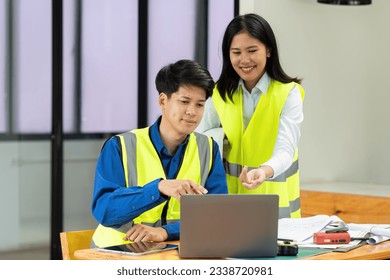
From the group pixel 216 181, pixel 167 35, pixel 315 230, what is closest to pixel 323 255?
pixel 315 230

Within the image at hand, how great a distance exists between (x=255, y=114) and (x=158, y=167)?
69 centimetres

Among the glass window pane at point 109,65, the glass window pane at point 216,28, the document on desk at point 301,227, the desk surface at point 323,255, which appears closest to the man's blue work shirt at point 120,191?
the desk surface at point 323,255

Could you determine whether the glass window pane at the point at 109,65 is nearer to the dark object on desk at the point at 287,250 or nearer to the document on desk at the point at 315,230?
the document on desk at the point at 315,230

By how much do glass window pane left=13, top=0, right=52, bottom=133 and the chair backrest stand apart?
7.59 feet

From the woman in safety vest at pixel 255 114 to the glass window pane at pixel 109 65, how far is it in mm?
1965

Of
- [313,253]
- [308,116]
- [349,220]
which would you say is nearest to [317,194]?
[349,220]

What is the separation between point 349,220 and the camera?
4.41 m

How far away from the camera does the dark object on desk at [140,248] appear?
2021 mm

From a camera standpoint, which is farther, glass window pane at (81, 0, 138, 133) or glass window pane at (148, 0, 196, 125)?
glass window pane at (148, 0, 196, 125)

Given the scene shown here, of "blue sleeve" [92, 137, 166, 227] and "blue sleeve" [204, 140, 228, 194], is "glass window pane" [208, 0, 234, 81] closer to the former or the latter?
"blue sleeve" [204, 140, 228, 194]

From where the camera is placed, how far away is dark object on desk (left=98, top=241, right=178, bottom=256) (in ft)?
6.63

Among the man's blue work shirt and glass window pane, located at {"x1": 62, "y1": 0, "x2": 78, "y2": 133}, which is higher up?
glass window pane, located at {"x1": 62, "y1": 0, "x2": 78, "y2": 133}

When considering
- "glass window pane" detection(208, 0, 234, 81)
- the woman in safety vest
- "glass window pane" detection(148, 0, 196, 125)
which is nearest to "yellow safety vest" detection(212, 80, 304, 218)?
the woman in safety vest
